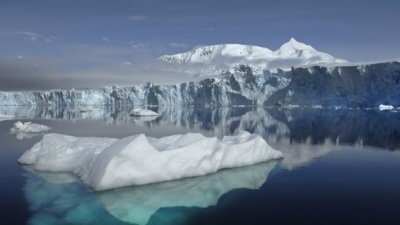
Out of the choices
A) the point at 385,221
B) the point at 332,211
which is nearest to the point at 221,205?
the point at 332,211

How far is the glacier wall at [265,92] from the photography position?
55.0 m

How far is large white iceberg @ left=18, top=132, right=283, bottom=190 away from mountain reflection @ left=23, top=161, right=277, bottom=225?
32 cm

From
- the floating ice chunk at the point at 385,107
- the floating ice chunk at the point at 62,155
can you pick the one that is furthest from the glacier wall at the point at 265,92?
the floating ice chunk at the point at 62,155

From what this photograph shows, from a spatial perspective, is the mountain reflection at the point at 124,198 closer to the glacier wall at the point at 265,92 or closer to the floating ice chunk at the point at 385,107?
the glacier wall at the point at 265,92

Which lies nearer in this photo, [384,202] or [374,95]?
[384,202]

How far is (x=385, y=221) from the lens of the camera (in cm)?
859

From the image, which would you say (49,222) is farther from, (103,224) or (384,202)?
(384,202)

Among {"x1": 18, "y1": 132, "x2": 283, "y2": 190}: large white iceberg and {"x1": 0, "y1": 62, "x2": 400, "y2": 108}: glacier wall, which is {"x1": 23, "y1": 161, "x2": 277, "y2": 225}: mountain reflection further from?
{"x1": 0, "y1": 62, "x2": 400, "y2": 108}: glacier wall

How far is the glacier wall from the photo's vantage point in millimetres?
55031

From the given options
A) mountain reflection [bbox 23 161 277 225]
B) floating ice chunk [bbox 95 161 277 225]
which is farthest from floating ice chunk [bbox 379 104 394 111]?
mountain reflection [bbox 23 161 277 225]

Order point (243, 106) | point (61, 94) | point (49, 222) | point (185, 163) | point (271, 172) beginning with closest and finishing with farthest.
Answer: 1. point (49, 222)
2. point (185, 163)
3. point (271, 172)
4. point (243, 106)
5. point (61, 94)

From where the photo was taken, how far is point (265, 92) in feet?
235

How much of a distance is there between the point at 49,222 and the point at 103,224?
132 cm

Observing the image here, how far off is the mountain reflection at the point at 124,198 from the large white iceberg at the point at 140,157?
0.32m
